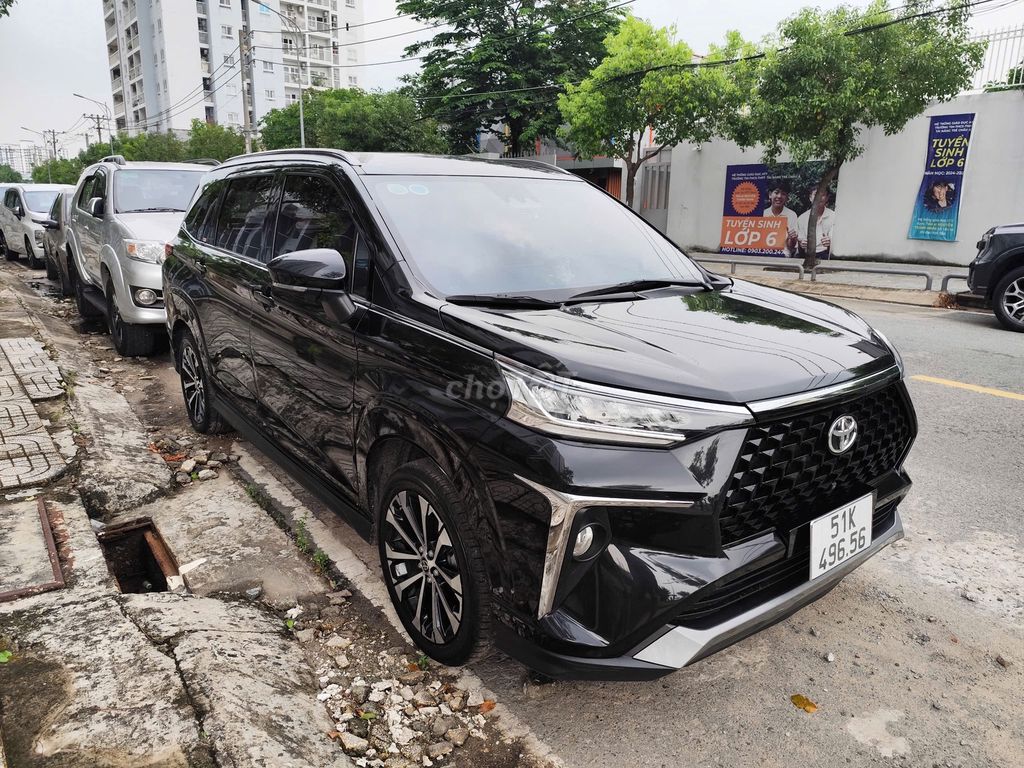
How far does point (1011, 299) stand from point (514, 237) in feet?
27.2

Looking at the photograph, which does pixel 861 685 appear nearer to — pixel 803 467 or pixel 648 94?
pixel 803 467

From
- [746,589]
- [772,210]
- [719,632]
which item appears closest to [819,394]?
[746,589]

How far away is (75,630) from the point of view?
268 centimetres

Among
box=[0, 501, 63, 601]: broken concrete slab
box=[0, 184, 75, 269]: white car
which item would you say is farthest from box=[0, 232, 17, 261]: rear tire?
box=[0, 501, 63, 601]: broken concrete slab

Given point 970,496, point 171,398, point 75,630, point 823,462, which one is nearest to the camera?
point 823,462

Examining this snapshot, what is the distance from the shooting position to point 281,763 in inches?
82.8

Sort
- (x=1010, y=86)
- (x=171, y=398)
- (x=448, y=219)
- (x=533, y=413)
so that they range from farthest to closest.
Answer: (x=1010, y=86), (x=171, y=398), (x=448, y=219), (x=533, y=413)

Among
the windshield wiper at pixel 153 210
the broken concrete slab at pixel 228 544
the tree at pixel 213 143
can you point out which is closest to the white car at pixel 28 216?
the windshield wiper at pixel 153 210

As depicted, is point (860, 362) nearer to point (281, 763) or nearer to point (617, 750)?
point (617, 750)

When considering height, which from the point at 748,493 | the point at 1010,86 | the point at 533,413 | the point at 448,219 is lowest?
the point at 748,493

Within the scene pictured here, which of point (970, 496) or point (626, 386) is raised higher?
point (626, 386)

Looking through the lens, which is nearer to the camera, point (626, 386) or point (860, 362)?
point (626, 386)

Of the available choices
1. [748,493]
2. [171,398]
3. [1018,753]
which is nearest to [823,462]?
[748,493]

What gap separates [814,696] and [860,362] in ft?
3.79
